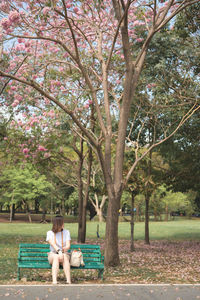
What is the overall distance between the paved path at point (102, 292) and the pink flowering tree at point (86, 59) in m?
3.38

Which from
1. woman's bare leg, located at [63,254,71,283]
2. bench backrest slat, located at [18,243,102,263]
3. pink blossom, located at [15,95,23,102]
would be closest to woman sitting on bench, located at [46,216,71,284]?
woman's bare leg, located at [63,254,71,283]

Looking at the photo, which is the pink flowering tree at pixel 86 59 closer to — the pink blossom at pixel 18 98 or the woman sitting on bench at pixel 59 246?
the pink blossom at pixel 18 98

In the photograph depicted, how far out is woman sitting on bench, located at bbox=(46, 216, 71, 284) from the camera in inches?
269

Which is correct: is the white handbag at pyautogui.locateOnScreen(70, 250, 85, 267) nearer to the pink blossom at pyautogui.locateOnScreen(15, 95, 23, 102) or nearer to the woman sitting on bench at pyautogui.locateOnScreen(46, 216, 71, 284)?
the woman sitting on bench at pyautogui.locateOnScreen(46, 216, 71, 284)

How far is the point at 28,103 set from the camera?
1346 cm

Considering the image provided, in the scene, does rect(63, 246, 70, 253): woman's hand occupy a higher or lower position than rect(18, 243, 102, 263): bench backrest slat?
higher

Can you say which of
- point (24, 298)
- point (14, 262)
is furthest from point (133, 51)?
point (24, 298)

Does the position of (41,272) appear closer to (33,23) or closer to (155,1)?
(33,23)

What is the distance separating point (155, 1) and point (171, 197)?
1715 inches

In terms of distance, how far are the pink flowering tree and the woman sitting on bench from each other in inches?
107

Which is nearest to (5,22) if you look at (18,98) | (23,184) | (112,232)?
(18,98)

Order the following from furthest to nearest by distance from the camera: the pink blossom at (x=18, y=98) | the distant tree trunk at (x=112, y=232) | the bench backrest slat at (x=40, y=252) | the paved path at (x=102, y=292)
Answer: the pink blossom at (x=18, y=98) < the distant tree trunk at (x=112, y=232) < the bench backrest slat at (x=40, y=252) < the paved path at (x=102, y=292)

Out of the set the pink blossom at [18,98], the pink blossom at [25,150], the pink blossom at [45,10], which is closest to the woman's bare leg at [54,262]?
the pink blossom at [45,10]

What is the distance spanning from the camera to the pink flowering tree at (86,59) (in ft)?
29.9
